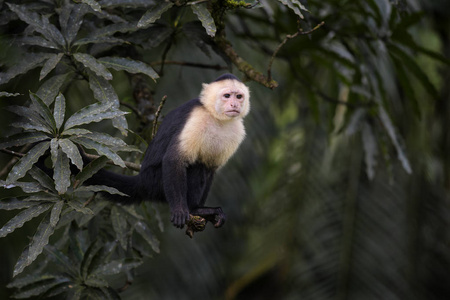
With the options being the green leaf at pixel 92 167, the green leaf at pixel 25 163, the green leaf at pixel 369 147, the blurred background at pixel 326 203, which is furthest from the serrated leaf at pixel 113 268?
the blurred background at pixel 326 203

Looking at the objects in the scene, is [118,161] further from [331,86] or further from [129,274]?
[331,86]

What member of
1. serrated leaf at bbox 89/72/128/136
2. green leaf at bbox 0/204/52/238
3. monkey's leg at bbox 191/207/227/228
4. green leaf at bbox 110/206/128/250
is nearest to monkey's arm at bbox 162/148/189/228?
monkey's leg at bbox 191/207/227/228

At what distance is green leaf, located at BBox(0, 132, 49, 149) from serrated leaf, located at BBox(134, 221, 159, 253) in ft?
3.20

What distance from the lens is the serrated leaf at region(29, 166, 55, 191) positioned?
2.60 m

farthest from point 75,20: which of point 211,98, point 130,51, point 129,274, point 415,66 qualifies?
point 415,66

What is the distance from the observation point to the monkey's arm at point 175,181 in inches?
118

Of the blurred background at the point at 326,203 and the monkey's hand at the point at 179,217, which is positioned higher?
the monkey's hand at the point at 179,217

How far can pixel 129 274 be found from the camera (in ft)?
11.7

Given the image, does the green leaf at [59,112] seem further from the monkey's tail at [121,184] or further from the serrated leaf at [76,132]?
the monkey's tail at [121,184]

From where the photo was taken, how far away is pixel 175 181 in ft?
9.98

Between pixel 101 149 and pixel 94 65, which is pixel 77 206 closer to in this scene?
pixel 101 149

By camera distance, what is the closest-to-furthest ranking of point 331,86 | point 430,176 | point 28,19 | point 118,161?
point 118,161
point 28,19
point 331,86
point 430,176

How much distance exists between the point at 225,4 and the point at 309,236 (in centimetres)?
370

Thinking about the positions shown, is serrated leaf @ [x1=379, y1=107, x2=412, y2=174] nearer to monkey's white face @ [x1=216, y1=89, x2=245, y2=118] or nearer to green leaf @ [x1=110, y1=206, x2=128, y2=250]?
monkey's white face @ [x1=216, y1=89, x2=245, y2=118]
